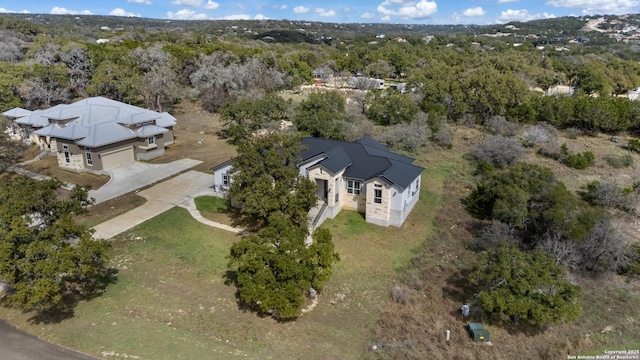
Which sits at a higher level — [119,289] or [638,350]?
[119,289]

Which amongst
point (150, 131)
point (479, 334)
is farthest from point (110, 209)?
point (479, 334)

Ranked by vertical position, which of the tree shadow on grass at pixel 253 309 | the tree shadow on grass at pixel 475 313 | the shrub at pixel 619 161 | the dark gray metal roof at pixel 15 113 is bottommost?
the tree shadow on grass at pixel 475 313

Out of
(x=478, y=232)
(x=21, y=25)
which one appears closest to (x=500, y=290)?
(x=478, y=232)

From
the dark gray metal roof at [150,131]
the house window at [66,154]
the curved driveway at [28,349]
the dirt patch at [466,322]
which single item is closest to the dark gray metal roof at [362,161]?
the dirt patch at [466,322]

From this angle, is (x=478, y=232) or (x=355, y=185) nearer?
(x=478, y=232)

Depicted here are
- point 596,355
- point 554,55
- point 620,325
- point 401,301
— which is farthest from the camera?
point 554,55

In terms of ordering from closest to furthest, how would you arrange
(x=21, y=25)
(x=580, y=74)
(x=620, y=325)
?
(x=620, y=325) → (x=580, y=74) → (x=21, y=25)

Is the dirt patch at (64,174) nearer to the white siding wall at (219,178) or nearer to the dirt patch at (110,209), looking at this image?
the dirt patch at (110,209)

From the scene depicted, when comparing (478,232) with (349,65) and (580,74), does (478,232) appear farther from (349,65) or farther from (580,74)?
(349,65)
